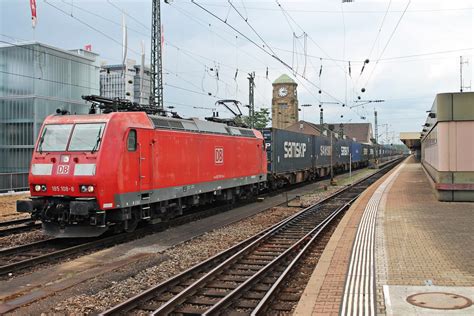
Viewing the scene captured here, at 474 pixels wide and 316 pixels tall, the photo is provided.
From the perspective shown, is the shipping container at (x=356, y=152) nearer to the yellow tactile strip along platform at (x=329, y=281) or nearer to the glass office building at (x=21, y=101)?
the glass office building at (x=21, y=101)

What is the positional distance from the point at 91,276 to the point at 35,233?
4.82 metres

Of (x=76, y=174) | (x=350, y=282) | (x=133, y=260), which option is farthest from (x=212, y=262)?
(x=76, y=174)

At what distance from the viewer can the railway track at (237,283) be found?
6.24 meters

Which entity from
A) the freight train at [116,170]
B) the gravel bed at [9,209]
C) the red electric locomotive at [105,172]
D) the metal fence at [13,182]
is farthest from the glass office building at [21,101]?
the red electric locomotive at [105,172]

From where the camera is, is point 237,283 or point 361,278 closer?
point 361,278

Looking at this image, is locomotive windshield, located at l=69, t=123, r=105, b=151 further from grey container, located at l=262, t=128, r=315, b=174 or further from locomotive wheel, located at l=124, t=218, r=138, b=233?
grey container, located at l=262, t=128, r=315, b=174

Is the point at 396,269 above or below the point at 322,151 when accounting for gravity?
below

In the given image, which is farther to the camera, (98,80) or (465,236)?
(98,80)

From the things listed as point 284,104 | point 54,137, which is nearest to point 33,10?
point 54,137

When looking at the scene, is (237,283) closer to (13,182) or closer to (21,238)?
(21,238)

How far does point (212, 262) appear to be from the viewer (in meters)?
8.80

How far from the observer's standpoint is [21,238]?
11344 mm

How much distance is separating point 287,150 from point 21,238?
1628cm

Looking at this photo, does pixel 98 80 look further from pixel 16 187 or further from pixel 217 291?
pixel 217 291
